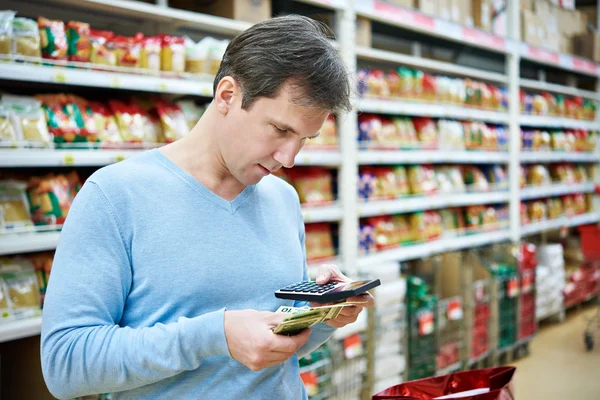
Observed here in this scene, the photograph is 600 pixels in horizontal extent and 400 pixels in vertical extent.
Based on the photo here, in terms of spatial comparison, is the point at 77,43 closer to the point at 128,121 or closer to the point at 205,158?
the point at 128,121

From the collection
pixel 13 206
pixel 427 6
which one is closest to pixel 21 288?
pixel 13 206

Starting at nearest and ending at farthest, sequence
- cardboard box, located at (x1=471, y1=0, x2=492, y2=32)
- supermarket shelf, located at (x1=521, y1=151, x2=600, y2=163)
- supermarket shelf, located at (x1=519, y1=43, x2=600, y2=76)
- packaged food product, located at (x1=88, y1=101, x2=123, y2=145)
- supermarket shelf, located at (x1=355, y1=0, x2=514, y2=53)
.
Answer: packaged food product, located at (x1=88, y1=101, x2=123, y2=145)
supermarket shelf, located at (x1=355, y1=0, x2=514, y2=53)
cardboard box, located at (x1=471, y1=0, x2=492, y2=32)
supermarket shelf, located at (x1=519, y1=43, x2=600, y2=76)
supermarket shelf, located at (x1=521, y1=151, x2=600, y2=163)

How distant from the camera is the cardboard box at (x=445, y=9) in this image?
4320 mm

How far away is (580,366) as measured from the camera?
4.67 m

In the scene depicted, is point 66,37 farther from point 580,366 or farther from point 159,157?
point 580,366

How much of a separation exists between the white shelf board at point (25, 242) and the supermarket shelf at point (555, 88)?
4.47 metres

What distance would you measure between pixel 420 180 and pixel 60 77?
272 cm

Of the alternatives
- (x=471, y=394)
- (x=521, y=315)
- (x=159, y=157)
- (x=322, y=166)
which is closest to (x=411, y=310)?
(x=322, y=166)

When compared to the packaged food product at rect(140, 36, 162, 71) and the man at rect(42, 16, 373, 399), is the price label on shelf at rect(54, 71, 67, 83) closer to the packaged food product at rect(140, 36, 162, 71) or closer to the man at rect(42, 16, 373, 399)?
the packaged food product at rect(140, 36, 162, 71)

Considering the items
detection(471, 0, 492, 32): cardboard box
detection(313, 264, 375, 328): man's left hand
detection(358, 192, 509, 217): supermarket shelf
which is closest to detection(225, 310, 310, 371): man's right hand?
detection(313, 264, 375, 328): man's left hand

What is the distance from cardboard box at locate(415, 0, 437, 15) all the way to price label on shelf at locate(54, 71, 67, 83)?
2.62m

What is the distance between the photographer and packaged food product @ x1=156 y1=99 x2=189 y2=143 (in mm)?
2742

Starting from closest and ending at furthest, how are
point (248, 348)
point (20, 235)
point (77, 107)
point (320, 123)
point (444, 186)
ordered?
1. point (248, 348)
2. point (320, 123)
3. point (20, 235)
4. point (77, 107)
5. point (444, 186)

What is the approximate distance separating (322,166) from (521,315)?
2.27 meters
